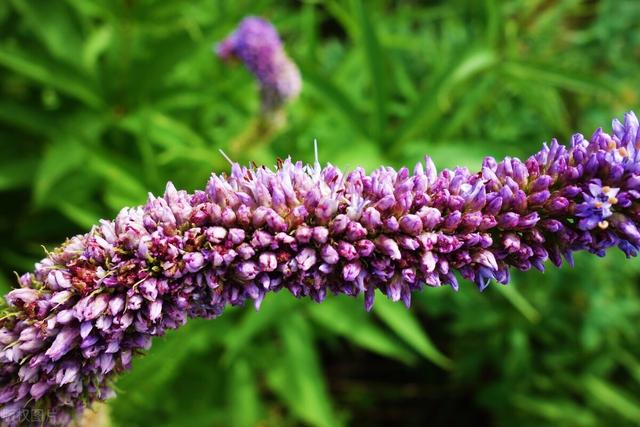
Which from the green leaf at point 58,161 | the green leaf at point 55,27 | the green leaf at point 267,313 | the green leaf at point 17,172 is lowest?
the green leaf at point 267,313

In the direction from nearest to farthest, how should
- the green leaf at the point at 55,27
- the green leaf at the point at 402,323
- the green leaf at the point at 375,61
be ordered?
the green leaf at the point at 375,61 → the green leaf at the point at 402,323 → the green leaf at the point at 55,27

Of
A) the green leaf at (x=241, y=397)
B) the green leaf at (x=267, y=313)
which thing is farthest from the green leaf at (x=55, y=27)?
the green leaf at (x=241, y=397)

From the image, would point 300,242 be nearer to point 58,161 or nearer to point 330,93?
point 330,93

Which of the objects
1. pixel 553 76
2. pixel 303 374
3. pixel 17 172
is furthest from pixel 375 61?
pixel 17 172

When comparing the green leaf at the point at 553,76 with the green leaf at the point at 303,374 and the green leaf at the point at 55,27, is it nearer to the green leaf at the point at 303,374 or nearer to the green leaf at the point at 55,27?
the green leaf at the point at 303,374

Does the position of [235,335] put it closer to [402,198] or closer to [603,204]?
[402,198]

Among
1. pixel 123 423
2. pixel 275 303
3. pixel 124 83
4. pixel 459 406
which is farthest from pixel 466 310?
pixel 124 83

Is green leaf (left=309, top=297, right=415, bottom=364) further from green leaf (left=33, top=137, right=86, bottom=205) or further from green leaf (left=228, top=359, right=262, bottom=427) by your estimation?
green leaf (left=33, top=137, right=86, bottom=205)
